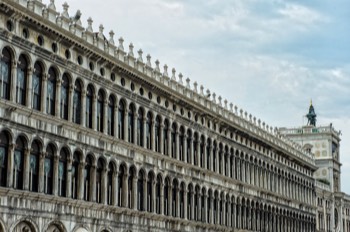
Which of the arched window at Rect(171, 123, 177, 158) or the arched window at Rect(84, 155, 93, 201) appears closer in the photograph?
the arched window at Rect(84, 155, 93, 201)

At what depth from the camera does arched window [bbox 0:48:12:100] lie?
107ft

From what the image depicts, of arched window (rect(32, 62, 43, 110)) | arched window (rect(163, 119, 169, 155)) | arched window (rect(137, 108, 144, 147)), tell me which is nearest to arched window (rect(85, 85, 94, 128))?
arched window (rect(32, 62, 43, 110))

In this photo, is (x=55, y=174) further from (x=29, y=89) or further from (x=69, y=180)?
(x=29, y=89)

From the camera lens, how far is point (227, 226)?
185 ft

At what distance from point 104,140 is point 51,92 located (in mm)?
5220

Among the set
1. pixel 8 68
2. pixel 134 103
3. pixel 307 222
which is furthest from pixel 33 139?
pixel 307 222

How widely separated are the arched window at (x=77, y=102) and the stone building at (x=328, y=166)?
55274mm

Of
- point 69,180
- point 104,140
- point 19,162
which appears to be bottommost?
point 69,180

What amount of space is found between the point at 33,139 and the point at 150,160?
12.7 meters

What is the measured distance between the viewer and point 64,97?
3728 centimetres

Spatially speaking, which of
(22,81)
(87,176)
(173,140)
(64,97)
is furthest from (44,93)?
(173,140)

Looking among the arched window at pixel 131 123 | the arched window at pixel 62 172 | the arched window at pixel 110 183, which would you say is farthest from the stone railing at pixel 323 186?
→ the arched window at pixel 62 172

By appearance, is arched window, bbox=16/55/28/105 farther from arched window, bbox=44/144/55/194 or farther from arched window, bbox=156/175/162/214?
arched window, bbox=156/175/162/214

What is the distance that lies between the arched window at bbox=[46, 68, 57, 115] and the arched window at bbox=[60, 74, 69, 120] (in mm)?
697
